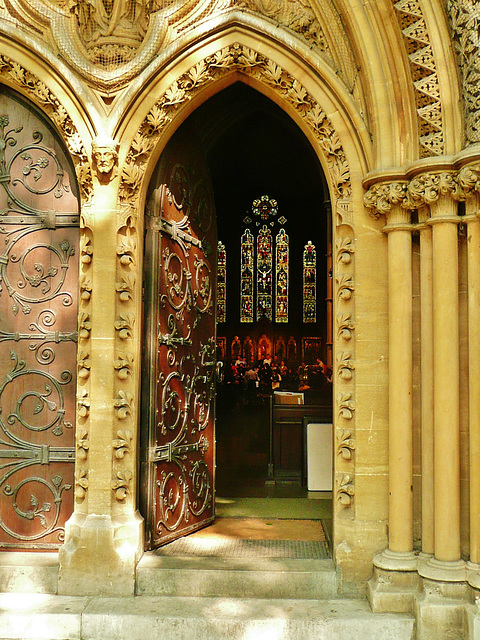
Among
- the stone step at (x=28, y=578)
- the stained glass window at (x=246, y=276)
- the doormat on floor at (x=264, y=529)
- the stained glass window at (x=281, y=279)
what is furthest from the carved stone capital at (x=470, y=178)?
the stained glass window at (x=246, y=276)

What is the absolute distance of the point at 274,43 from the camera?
4.48 metres

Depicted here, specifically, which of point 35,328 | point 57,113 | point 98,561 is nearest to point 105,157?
point 57,113

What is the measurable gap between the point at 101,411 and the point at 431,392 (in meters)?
2.26

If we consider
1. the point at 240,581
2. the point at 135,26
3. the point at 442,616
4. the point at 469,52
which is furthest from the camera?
the point at 135,26

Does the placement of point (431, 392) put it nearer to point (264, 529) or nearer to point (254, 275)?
point (264, 529)

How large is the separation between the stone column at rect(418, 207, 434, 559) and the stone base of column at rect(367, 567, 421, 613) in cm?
19

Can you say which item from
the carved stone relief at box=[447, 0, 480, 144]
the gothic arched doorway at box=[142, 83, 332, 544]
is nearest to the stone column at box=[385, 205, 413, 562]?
the carved stone relief at box=[447, 0, 480, 144]

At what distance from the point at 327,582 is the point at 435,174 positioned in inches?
110

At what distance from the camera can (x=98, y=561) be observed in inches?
168

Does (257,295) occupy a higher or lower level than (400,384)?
higher

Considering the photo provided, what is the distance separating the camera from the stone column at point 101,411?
169 inches

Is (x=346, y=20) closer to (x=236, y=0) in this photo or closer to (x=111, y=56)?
(x=236, y=0)

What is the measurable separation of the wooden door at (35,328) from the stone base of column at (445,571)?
2537 millimetres

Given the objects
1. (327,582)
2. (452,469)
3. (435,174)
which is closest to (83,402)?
(327,582)
